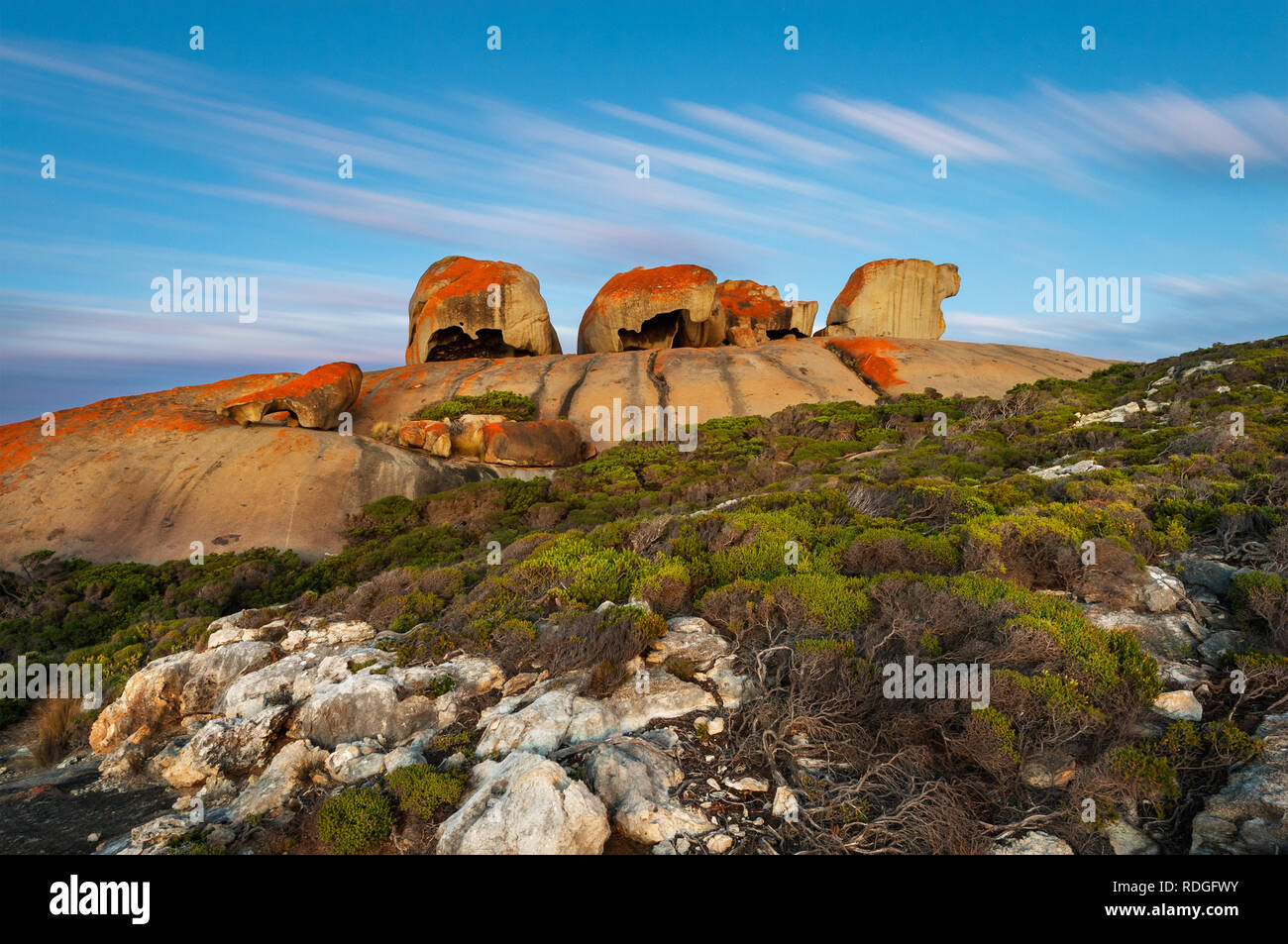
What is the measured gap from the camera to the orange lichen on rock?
3123 cm

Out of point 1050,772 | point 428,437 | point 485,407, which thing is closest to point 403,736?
point 1050,772

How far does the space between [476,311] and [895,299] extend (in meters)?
26.3

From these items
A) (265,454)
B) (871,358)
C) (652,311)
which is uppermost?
(652,311)

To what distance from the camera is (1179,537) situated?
24.6ft

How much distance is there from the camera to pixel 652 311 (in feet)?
123

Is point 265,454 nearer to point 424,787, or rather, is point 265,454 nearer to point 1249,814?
point 424,787

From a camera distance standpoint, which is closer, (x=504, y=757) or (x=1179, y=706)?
(x=1179, y=706)

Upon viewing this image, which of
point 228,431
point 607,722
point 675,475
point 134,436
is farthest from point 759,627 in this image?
point 134,436

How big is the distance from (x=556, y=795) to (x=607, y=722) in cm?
117

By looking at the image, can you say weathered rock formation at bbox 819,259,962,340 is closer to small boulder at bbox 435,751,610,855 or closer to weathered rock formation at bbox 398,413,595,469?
weathered rock formation at bbox 398,413,595,469

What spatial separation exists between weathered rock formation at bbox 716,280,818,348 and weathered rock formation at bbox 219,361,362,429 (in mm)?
26698

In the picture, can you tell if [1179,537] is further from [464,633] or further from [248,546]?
[248,546]

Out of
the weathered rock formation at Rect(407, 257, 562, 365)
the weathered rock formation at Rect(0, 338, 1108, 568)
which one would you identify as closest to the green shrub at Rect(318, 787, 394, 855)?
the weathered rock formation at Rect(0, 338, 1108, 568)

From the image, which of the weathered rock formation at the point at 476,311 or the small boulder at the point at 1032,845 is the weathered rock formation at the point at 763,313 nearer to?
the weathered rock formation at the point at 476,311
